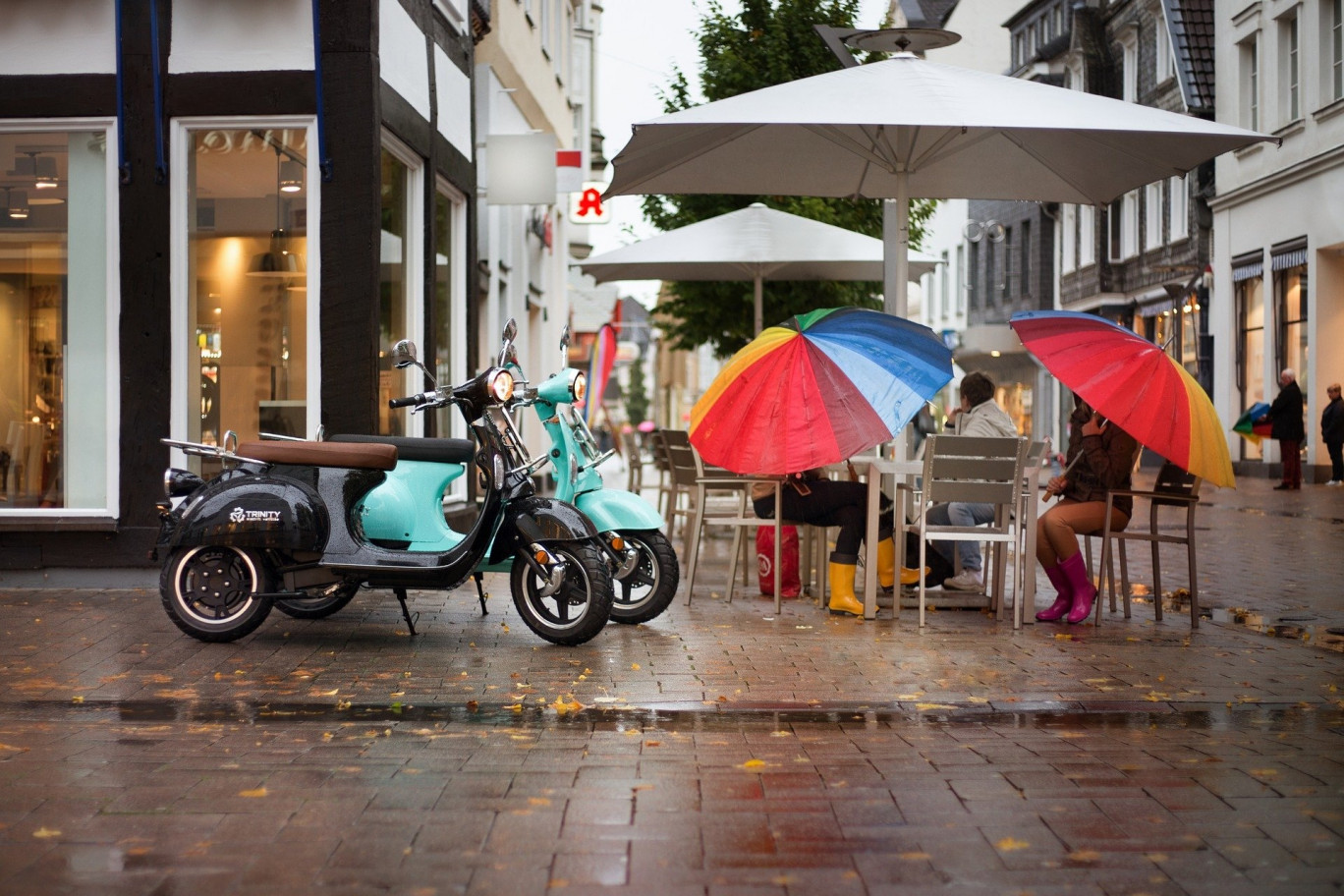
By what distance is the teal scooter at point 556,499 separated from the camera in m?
8.80

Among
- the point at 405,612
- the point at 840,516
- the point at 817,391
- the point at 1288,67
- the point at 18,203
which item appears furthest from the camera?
the point at 1288,67

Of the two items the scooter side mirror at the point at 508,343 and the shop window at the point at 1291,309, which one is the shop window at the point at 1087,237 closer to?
the shop window at the point at 1291,309

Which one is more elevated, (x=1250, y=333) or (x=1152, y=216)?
(x=1152, y=216)

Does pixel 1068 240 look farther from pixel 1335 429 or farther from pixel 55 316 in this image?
pixel 55 316

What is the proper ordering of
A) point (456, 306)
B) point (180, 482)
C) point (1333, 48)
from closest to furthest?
point (180, 482), point (456, 306), point (1333, 48)

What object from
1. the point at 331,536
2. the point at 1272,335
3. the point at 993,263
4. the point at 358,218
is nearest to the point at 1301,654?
the point at 331,536

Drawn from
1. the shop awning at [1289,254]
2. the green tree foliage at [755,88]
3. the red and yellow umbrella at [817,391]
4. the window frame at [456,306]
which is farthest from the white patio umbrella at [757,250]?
the shop awning at [1289,254]

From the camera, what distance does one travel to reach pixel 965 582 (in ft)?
A: 34.8

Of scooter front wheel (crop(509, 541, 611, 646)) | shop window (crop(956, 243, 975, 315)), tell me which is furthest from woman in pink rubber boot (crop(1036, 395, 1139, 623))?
shop window (crop(956, 243, 975, 315))

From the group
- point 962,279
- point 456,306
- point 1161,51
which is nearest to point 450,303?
point 456,306

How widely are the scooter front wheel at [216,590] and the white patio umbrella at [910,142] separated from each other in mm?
3147

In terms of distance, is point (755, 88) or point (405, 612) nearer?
point (405, 612)

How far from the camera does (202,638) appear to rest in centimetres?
845

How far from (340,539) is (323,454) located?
17.8 inches
